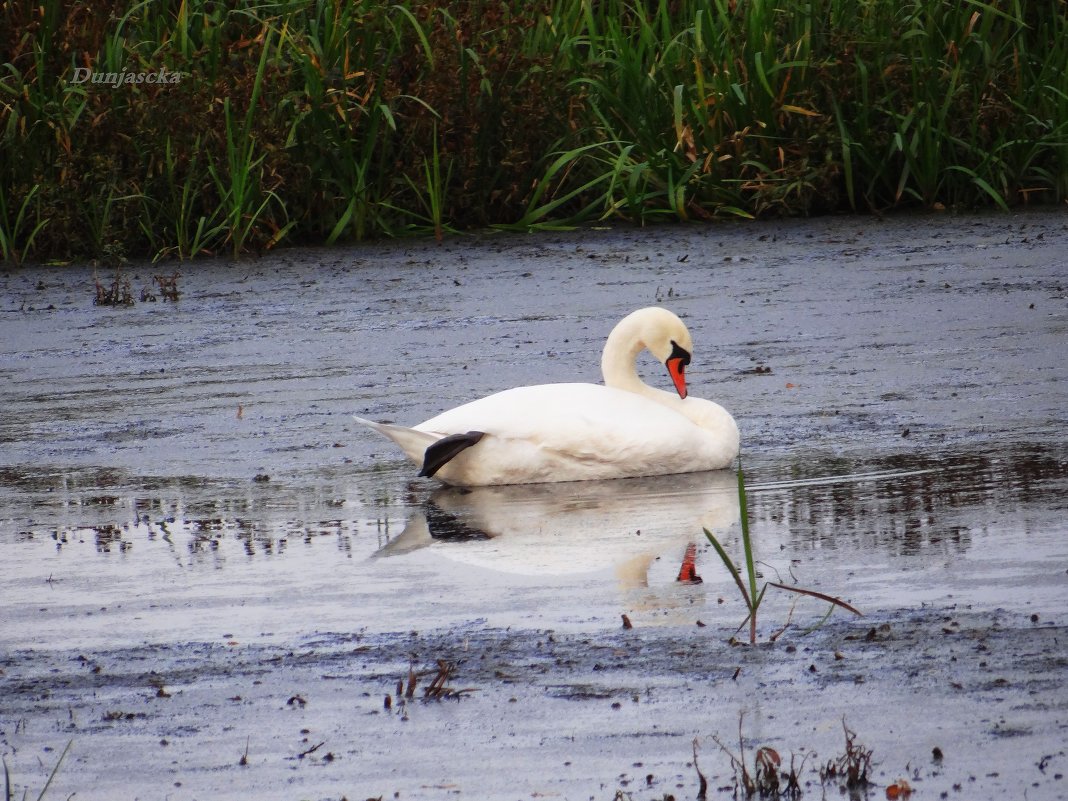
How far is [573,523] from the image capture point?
5957 millimetres

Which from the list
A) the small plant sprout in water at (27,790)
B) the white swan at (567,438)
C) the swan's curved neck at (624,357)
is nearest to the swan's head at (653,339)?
the swan's curved neck at (624,357)

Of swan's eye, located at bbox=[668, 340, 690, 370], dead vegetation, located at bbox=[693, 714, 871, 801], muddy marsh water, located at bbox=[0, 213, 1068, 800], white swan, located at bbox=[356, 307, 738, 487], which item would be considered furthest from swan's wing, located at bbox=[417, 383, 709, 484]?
dead vegetation, located at bbox=[693, 714, 871, 801]

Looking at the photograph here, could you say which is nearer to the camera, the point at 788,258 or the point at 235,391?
the point at 235,391

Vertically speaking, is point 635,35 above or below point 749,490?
above

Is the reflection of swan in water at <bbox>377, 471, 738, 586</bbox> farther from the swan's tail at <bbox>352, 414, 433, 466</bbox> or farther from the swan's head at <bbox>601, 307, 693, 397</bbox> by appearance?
the swan's head at <bbox>601, 307, 693, 397</bbox>

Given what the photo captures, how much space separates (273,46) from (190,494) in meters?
8.35

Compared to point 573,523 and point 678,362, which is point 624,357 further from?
point 573,523

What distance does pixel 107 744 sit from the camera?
3984 mm

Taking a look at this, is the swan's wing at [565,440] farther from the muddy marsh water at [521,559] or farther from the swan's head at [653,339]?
the swan's head at [653,339]

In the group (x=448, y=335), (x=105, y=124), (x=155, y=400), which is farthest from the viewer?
(x=105, y=124)

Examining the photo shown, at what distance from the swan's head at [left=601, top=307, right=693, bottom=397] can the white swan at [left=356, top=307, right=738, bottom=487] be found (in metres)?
0.37

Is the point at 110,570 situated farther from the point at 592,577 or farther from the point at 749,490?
the point at 749,490

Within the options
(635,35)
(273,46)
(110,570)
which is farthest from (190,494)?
(635,35)

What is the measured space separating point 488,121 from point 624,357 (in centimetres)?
702
